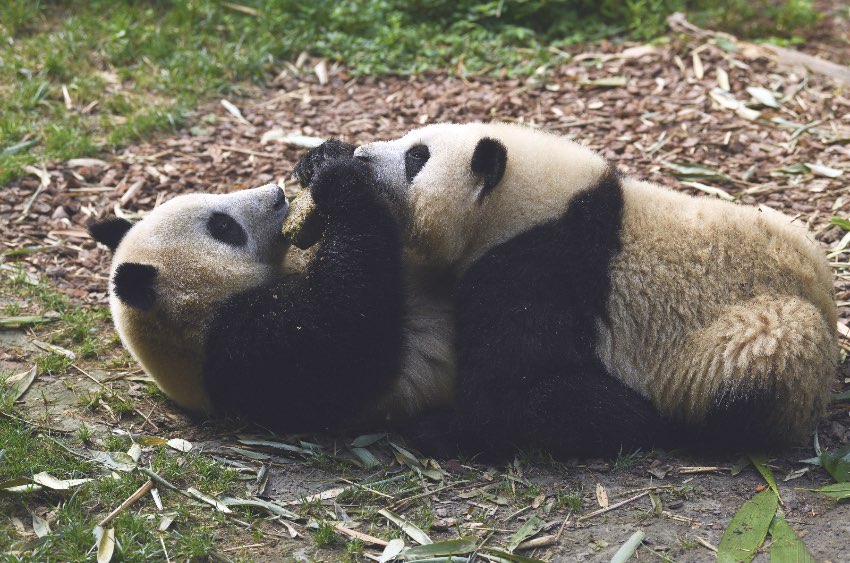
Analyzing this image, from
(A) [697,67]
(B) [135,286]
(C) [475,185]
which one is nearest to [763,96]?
(A) [697,67]

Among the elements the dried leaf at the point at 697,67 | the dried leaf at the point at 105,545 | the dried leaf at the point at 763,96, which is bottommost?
the dried leaf at the point at 105,545

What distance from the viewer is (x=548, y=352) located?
464cm

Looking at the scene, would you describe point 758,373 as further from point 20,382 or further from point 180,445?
point 20,382

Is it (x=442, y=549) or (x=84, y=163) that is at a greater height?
(x=84, y=163)

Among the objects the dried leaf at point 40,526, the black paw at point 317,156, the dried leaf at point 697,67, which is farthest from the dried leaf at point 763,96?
the dried leaf at point 40,526

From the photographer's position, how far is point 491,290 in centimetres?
480

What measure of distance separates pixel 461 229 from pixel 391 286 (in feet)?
1.75

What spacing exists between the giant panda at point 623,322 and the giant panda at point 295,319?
31 cm

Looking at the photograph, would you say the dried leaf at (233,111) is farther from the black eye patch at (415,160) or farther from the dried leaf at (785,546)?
the dried leaf at (785,546)

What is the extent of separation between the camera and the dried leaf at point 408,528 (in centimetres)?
405

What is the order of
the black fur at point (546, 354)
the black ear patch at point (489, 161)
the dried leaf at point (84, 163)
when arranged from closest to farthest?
the black fur at point (546, 354) → the black ear patch at point (489, 161) → the dried leaf at point (84, 163)

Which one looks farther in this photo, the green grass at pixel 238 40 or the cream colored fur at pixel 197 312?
the green grass at pixel 238 40

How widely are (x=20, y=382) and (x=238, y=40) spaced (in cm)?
532

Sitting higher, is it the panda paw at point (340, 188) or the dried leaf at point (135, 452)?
Result: the panda paw at point (340, 188)
